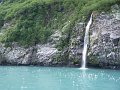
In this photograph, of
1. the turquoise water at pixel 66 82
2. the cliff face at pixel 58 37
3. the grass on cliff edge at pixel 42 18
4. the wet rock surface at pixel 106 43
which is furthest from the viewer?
the grass on cliff edge at pixel 42 18

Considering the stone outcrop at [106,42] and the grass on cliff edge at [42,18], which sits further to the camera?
the grass on cliff edge at [42,18]

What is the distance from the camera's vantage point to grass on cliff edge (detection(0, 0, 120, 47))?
6675 cm

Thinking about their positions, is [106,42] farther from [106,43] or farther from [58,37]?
[58,37]

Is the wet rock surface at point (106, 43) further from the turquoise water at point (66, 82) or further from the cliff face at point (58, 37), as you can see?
the turquoise water at point (66, 82)

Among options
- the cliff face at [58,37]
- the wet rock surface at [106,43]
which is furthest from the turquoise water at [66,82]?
the cliff face at [58,37]

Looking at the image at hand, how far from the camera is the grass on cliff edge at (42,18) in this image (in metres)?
66.8

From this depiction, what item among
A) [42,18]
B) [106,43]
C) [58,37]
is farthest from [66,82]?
[42,18]

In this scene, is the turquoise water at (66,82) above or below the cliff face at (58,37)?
below

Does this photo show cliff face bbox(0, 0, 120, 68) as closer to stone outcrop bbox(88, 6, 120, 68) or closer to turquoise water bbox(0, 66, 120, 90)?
stone outcrop bbox(88, 6, 120, 68)

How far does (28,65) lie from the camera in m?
66.8

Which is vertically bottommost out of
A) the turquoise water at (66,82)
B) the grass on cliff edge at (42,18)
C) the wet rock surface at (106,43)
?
the turquoise water at (66,82)

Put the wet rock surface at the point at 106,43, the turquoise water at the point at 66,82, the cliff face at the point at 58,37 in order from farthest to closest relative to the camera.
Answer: the cliff face at the point at 58,37, the wet rock surface at the point at 106,43, the turquoise water at the point at 66,82

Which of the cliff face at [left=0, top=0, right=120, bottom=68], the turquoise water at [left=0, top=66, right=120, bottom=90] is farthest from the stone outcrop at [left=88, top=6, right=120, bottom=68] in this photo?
the turquoise water at [left=0, top=66, right=120, bottom=90]

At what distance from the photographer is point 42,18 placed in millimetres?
73625
